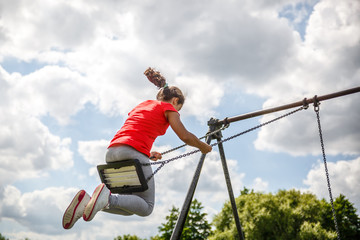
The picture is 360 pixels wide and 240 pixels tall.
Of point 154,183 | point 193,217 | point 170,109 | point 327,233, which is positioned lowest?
point 154,183

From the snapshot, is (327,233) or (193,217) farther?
(193,217)

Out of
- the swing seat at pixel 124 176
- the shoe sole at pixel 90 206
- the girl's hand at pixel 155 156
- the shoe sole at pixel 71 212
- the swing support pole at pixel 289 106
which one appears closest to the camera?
the shoe sole at pixel 90 206

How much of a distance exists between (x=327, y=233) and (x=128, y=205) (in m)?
29.4

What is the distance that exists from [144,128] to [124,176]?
0.67 metres

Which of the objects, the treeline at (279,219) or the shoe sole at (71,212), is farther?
the treeline at (279,219)

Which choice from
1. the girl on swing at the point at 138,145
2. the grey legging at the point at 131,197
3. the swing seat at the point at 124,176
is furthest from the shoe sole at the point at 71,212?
the swing seat at the point at 124,176

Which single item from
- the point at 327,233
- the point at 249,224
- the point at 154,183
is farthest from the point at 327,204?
the point at 154,183

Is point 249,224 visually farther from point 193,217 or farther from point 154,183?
point 154,183

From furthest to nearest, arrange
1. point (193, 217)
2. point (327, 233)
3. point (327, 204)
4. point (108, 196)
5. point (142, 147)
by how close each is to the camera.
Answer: point (193, 217)
point (327, 204)
point (327, 233)
point (142, 147)
point (108, 196)

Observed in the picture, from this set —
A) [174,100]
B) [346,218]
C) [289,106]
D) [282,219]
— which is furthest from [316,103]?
[346,218]

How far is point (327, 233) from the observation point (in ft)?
94.6

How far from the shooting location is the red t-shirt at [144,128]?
14.0ft

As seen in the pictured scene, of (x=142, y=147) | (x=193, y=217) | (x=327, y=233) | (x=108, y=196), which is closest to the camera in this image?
(x=108, y=196)

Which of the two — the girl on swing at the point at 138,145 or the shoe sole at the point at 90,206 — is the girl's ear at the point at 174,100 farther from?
the shoe sole at the point at 90,206
